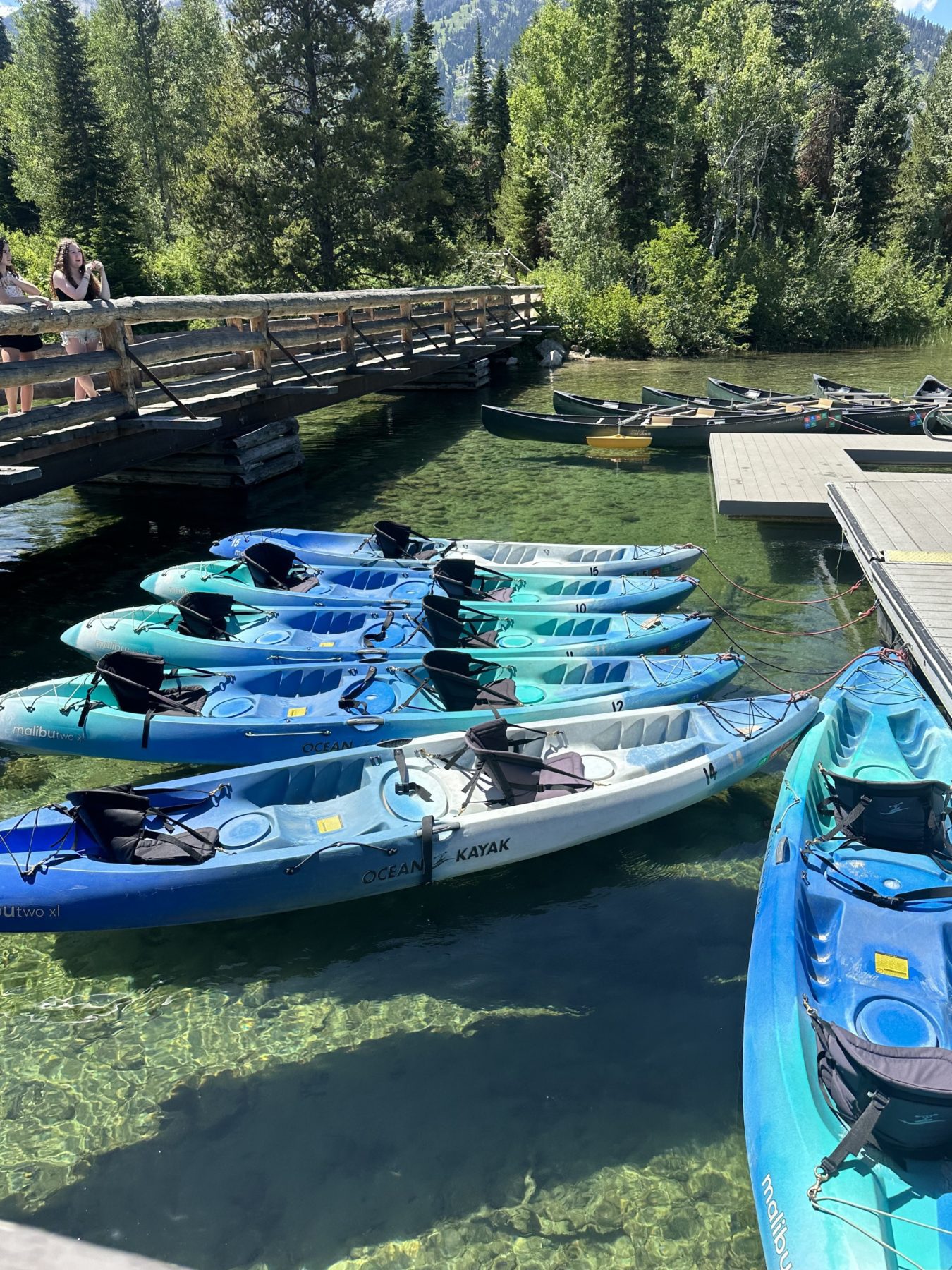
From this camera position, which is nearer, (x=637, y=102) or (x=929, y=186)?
(x=637, y=102)

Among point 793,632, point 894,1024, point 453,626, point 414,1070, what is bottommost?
point 414,1070

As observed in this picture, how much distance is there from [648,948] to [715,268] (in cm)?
3233

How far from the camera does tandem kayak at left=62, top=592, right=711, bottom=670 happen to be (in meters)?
8.80

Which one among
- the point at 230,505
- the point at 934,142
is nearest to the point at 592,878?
the point at 230,505

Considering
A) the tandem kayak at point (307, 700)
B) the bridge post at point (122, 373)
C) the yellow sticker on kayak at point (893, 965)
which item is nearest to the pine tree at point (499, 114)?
the bridge post at point (122, 373)

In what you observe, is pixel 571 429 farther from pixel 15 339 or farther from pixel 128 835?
pixel 128 835

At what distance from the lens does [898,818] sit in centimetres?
600

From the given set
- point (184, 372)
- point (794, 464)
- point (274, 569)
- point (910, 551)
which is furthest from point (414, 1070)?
point (184, 372)

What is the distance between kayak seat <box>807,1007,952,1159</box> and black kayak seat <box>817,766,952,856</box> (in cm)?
190

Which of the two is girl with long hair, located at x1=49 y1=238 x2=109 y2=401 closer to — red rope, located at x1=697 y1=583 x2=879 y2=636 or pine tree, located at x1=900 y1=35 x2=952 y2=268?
red rope, located at x1=697 y1=583 x2=879 y2=636

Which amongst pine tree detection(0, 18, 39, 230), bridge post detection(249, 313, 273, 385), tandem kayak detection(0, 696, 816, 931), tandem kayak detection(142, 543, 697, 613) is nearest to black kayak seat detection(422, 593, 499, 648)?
tandem kayak detection(142, 543, 697, 613)

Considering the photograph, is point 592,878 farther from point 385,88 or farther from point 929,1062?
point 385,88

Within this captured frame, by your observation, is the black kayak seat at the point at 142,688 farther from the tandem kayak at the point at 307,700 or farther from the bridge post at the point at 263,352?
the bridge post at the point at 263,352

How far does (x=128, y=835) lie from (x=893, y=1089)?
512 cm
